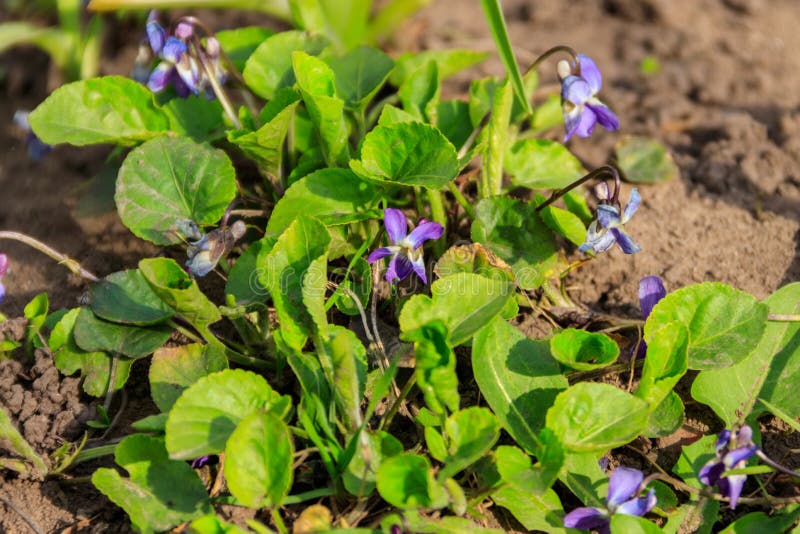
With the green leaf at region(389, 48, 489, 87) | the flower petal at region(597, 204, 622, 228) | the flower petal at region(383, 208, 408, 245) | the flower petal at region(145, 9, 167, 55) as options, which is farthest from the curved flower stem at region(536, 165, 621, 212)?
the flower petal at region(145, 9, 167, 55)

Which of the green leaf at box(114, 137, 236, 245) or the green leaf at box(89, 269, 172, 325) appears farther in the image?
the green leaf at box(114, 137, 236, 245)

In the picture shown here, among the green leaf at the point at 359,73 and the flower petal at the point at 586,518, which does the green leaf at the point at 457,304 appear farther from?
the green leaf at the point at 359,73

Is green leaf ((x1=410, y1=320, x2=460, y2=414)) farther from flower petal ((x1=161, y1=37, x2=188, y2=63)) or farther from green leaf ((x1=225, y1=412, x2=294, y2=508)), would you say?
flower petal ((x1=161, y1=37, x2=188, y2=63))

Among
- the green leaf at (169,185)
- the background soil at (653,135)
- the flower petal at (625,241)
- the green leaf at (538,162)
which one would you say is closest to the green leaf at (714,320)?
the flower petal at (625,241)

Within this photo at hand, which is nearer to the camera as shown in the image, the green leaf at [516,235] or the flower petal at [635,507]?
→ the flower petal at [635,507]

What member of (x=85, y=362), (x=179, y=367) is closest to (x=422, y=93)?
(x=179, y=367)

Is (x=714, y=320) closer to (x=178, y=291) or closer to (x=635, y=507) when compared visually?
(x=635, y=507)

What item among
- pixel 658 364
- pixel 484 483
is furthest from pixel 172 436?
pixel 658 364
